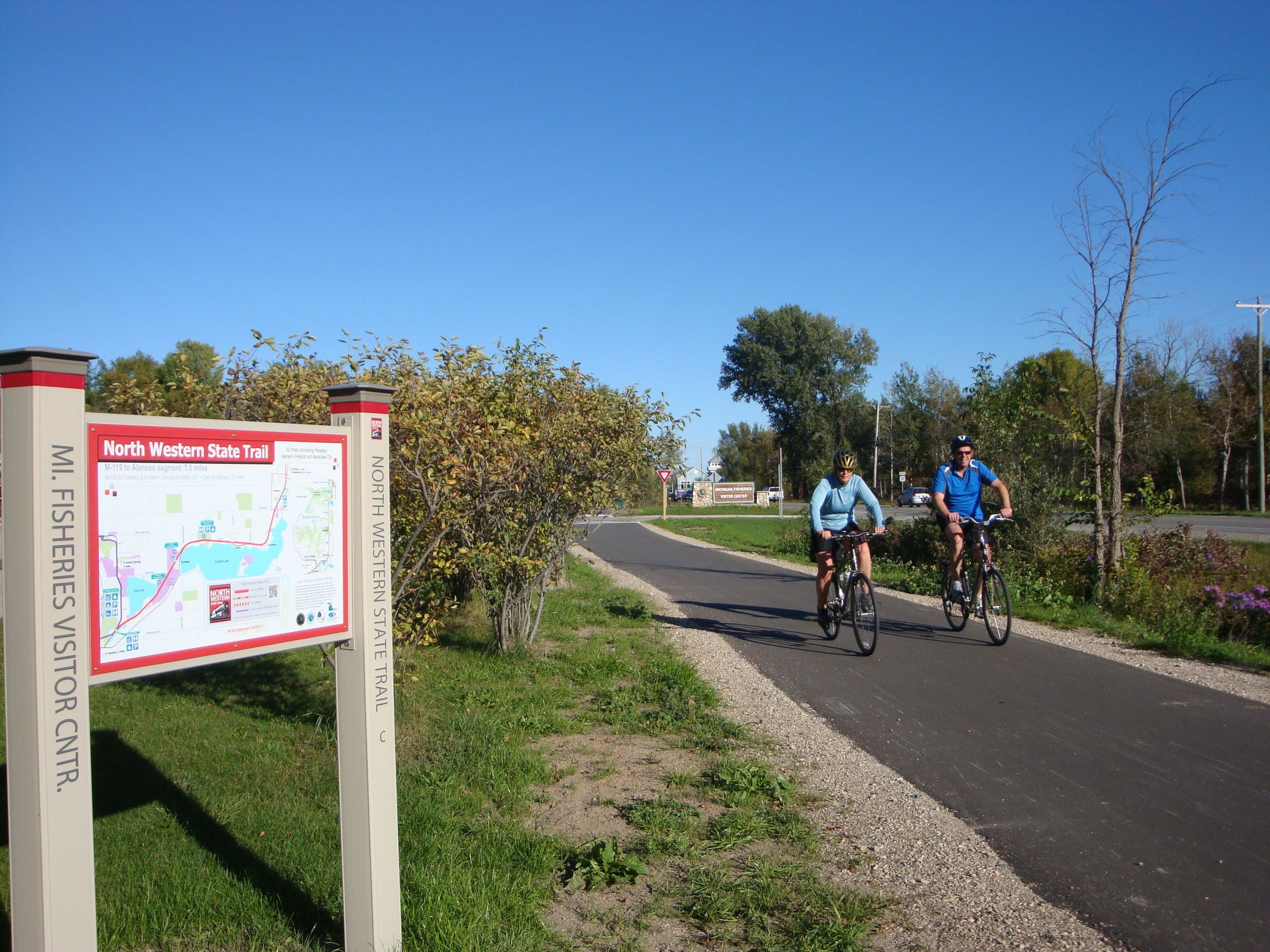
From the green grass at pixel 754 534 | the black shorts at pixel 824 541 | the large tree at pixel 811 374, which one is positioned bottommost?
the green grass at pixel 754 534

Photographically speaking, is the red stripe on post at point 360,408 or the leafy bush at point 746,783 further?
the leafy bush at point 746,783

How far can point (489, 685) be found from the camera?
7.22m

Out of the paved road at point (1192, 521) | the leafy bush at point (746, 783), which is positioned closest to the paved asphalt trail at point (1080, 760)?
the leafy bush at point (746, 783)

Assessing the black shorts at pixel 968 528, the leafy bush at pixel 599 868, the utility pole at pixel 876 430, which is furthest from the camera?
the utility pole at pixel 876 430

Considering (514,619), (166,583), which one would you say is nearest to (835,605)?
(514,619)

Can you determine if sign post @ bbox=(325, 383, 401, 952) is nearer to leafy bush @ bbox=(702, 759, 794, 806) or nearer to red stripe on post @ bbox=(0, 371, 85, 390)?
red stripe on post @ bbox=(0, 371, 85, 390)

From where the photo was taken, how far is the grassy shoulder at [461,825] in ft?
11.5

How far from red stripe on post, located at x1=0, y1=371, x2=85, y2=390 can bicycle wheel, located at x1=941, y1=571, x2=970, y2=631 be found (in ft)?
27.1

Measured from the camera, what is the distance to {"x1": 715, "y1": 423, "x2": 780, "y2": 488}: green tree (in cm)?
8062

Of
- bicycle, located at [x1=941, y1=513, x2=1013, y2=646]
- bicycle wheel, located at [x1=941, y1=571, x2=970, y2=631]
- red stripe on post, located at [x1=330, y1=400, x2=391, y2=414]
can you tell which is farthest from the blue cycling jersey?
red stripe on post, located at [x1=330, y1=400, x2=391, y2=414]

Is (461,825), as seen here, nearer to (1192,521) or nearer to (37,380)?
(37,380)

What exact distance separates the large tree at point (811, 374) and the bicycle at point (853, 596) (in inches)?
2336

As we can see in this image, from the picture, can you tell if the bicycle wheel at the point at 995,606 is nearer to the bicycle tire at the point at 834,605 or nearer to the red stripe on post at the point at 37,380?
the bicycle tire at the point at 834,605

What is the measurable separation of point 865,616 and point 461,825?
4.89 metres
